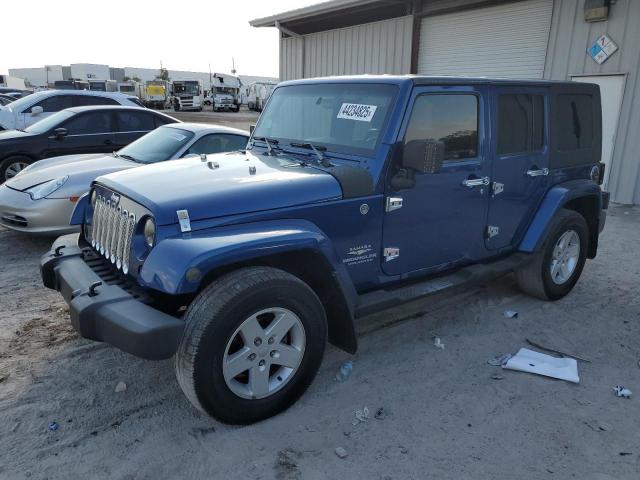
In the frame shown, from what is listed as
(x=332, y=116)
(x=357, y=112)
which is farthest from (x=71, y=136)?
(x=357, y=112)

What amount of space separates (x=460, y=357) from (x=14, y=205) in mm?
4960

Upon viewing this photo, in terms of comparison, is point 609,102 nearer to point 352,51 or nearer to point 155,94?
point 352,51

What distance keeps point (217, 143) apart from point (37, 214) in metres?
2.24

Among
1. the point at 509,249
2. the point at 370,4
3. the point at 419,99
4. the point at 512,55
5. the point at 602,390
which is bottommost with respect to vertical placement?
the point at 602,390

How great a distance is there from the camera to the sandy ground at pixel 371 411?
103 inches

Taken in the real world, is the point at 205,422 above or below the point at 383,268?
below

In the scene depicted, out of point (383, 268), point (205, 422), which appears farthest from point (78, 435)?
point (383, 268)

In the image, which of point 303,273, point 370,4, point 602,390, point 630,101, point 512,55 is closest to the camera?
point 303,273

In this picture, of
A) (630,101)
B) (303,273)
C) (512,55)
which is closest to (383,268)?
(303,273)

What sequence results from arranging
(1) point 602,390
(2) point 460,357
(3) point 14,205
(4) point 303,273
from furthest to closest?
1. (3) point 14,205
2. (2) point 460,357
3. (1) point 602,390
4. (4) point 303,273

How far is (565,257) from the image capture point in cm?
491

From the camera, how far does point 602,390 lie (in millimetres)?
3369

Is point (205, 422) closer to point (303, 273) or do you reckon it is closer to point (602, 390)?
point (303, 273)

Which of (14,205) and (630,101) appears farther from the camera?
(630,101)
